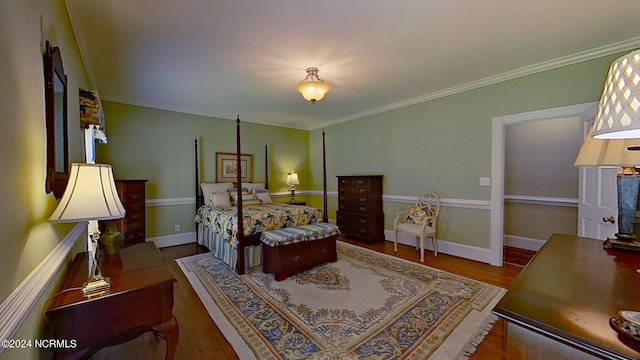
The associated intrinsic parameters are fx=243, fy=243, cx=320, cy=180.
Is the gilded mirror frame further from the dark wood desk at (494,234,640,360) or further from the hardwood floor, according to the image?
the dark wood desk at (494,234,640,360)

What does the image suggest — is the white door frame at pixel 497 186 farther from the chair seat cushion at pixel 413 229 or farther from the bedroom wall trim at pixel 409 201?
the chair seat cushion at pixel 413 229

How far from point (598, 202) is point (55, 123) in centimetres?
431

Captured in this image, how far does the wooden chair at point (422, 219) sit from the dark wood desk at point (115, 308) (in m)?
3.15

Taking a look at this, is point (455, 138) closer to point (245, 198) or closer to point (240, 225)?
point (240, 225)

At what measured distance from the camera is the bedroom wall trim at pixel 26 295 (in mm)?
654

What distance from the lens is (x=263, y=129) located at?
5605 millimetres

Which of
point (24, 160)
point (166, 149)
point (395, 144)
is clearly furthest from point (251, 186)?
point (24, 160)

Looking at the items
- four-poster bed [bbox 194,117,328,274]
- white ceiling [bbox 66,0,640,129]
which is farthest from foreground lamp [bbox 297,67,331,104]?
four-poster bed [bbox 194,117,328,274]

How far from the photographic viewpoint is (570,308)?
2.46ft

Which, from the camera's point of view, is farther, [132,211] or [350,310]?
[132,211]

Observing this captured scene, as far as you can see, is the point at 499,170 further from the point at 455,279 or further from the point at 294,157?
the point at 294,157

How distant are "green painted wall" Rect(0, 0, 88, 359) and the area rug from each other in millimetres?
1318

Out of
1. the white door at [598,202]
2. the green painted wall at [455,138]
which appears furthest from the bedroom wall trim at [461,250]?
the white door at [598,202]

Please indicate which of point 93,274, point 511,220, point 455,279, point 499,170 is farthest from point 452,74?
point 93,274
